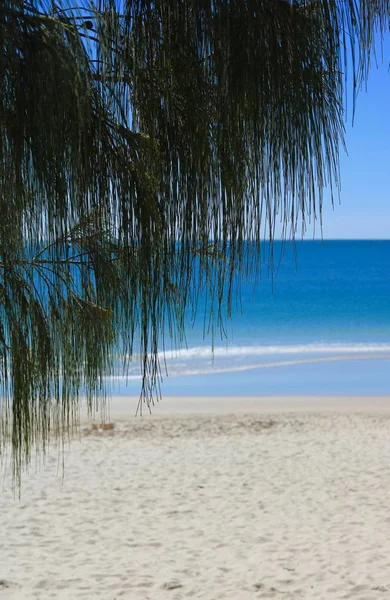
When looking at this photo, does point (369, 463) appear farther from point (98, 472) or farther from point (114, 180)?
point (114, 180)

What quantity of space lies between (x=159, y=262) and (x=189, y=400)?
1032cm

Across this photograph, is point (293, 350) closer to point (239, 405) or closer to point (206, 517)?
point (239, 405)

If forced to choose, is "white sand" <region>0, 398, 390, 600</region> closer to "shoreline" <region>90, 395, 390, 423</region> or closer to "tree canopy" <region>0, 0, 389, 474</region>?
"shoreline" <region>90, 395, 390, 423</region>

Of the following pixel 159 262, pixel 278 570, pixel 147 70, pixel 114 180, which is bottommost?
pixel 278 570

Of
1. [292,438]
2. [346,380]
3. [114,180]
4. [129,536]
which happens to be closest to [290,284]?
[346,380]

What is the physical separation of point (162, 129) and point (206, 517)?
4505 millimetres

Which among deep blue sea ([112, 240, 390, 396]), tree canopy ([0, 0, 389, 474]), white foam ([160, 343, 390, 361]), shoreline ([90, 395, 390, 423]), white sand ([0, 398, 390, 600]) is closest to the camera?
tree canopy ([0, 0, 389, 474])

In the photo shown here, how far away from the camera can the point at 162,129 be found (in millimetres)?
1093

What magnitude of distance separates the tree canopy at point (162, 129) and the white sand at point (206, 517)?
117 inches

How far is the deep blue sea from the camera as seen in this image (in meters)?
12.7

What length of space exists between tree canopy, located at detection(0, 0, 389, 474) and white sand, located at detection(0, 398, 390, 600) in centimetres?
297

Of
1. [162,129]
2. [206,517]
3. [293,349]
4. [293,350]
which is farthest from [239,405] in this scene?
[162,129]

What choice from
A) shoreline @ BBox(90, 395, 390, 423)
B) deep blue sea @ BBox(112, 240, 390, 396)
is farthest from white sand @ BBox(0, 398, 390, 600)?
shoreline @ BBox(90, 395, 390, 423)

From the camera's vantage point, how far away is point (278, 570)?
421 centimetres
